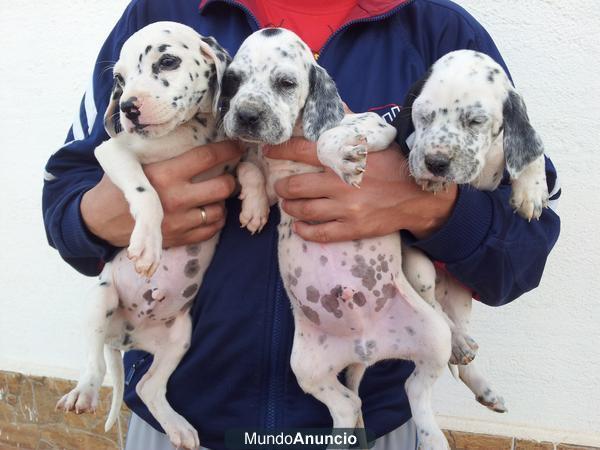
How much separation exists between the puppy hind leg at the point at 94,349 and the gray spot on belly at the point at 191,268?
1.14 feet

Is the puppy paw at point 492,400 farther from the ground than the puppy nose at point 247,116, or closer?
closer

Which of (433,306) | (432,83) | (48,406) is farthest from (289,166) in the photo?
(48,406)

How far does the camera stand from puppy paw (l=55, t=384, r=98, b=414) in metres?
2.73

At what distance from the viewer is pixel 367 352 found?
8.89 ft

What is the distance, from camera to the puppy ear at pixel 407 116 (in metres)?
2.64

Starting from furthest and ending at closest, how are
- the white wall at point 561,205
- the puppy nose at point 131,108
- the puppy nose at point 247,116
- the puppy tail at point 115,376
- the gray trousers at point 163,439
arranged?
the white wall at point 561,205 → the puppy tail at point 115,376 → the gray trousers at point 163,439 → the puppy nose at point 247,116 → the puppy nose at point 131,108

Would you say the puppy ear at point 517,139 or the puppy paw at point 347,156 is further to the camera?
the puppy ear at point 517,139

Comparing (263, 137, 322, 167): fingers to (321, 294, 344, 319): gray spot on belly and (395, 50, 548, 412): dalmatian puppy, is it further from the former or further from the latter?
(321, 294, 344, 319): gray spot on belly

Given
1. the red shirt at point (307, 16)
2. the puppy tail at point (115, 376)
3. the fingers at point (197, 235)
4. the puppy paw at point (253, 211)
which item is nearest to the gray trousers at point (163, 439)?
the puppy tail at point (115, 376)

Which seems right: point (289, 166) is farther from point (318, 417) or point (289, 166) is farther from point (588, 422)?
point (588, 422)

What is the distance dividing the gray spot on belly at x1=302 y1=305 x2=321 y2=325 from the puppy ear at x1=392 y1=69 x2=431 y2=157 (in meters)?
0.75

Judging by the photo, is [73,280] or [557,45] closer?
[557,45]

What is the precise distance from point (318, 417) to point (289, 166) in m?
1.08

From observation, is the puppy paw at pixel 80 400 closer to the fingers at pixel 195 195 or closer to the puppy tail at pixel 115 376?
the puppy tail at pixel 115 376
